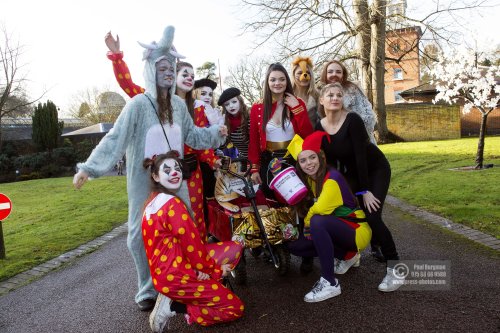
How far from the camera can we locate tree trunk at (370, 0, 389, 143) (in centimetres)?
1603

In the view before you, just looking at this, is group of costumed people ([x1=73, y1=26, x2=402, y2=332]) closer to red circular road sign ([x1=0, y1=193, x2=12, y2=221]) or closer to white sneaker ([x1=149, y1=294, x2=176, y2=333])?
white sneaker ([x1=149, y1=294, x2=176, y2=333])

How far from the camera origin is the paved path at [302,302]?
298cm

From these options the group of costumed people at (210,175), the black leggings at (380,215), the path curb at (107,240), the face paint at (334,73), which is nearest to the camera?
the group of costumed people at (210,175)

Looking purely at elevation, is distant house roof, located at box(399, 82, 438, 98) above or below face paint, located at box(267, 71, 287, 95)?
above

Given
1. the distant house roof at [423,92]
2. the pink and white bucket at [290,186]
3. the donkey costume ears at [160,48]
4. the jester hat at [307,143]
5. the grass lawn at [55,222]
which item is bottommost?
the grass lawn at [55,222]

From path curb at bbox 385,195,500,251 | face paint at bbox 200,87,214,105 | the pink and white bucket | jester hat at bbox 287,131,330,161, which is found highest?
face paint at bbox 200,87,214,105

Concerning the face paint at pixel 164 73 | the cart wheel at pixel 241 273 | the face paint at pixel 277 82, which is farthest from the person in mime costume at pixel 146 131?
the face paint at pixel 277 82

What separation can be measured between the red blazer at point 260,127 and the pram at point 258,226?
208 mm

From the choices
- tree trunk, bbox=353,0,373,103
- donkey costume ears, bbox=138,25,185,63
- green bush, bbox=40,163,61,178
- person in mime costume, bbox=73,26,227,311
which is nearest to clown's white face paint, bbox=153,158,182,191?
person in mime costume, bbox=73,26,227,311

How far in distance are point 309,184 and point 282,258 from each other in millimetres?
801

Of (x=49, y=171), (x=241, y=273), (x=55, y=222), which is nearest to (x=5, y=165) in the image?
(x=49, y=171)

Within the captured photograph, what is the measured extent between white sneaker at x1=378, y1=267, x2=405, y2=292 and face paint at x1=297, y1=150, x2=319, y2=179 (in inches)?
43.6

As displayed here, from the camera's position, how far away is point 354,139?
377 centimetres

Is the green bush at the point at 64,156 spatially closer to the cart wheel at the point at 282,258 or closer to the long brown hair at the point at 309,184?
the cart wheel at the point at 282,258
